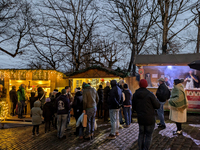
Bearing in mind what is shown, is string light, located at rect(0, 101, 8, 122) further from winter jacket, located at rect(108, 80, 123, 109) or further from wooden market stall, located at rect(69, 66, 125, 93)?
winter jacket, located at rect(108, 80, 123, 109)

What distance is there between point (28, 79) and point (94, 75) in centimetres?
493

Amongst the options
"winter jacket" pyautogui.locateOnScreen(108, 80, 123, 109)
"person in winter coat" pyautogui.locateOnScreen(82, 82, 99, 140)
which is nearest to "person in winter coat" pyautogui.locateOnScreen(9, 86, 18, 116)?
"person in winter coat" pyautogui.locateOnScreen(82, 82, 99, 140)

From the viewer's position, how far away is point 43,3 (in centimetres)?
1800

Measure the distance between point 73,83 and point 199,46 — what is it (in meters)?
18.6

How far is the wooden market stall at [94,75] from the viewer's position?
11.8 m

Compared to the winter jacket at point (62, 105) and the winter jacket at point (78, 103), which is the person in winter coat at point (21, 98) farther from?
the winter jacket at point (78, 103)

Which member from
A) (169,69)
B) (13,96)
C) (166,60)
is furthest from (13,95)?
(169,69)

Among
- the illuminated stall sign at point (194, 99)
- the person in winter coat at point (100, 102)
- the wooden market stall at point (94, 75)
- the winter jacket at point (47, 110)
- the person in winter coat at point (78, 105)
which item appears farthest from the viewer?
the wooden market stall at point (94, 75)

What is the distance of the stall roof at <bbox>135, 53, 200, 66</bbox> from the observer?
421 inches

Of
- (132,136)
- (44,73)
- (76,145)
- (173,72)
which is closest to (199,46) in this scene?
(173,72)

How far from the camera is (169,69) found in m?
11.7

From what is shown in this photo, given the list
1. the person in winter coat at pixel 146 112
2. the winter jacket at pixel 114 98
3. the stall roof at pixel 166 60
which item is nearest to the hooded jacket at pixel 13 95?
the winter jacket at pixel 114 98

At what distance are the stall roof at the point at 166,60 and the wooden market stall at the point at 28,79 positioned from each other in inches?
219

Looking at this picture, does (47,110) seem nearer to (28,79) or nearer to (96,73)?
(96,73)
